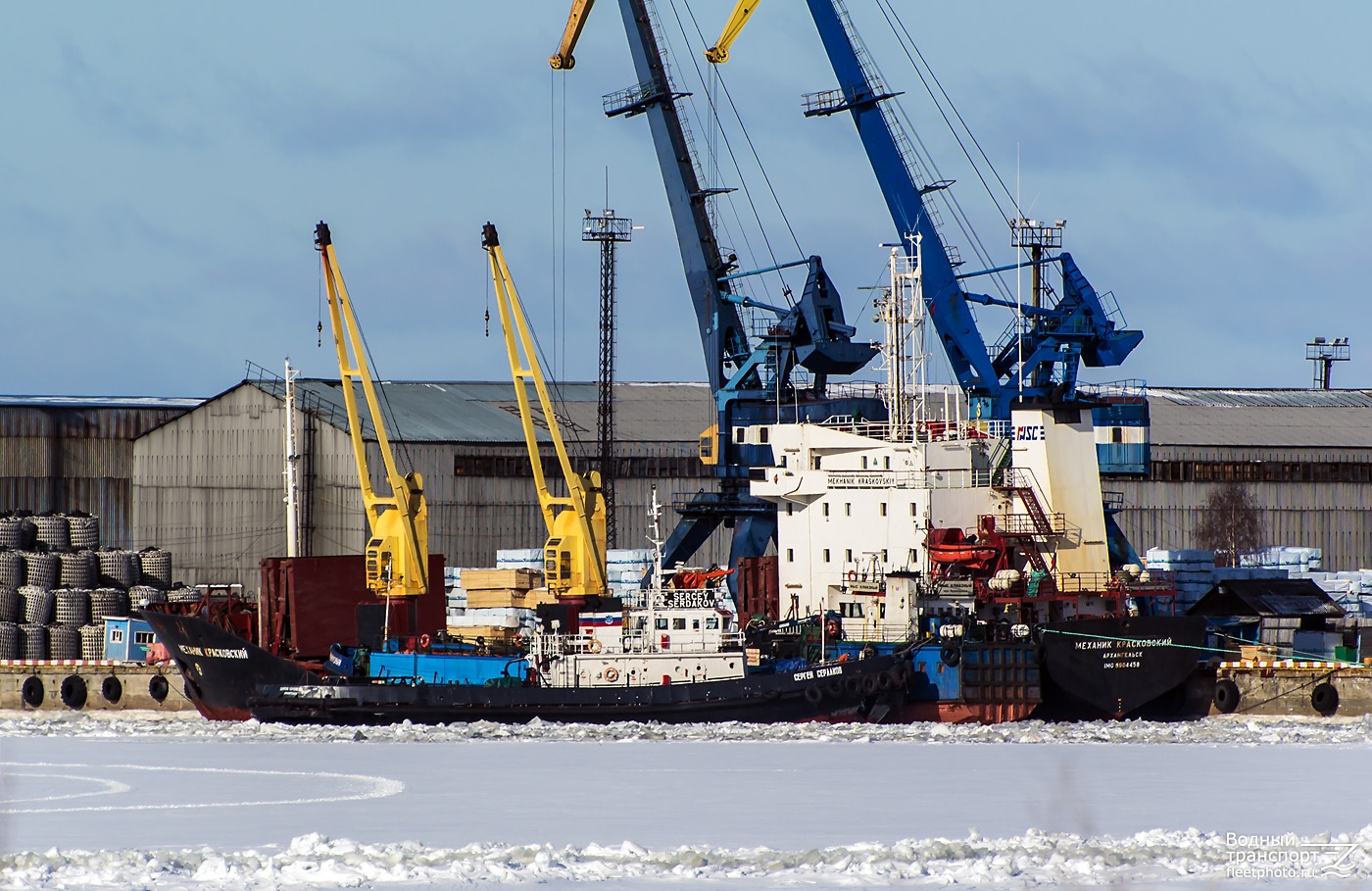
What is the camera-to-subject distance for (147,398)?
76.9 m

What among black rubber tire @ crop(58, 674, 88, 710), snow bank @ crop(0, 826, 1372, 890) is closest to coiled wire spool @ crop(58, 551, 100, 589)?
black rubber tire @ crop(58, 674, 88, 710)

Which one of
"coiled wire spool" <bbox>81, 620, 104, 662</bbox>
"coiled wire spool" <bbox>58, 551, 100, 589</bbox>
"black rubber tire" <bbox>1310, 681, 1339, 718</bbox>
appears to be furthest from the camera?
"coiled wire spool" <bbox>58, 551, 100, 589</bbox>

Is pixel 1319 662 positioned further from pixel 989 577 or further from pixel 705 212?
pixel 705 212

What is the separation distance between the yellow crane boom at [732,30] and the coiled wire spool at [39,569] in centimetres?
2491

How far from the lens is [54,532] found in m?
58.1

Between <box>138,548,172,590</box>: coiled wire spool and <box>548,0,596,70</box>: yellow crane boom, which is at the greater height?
<box>548,0,596,70</box>: yellow crane boom

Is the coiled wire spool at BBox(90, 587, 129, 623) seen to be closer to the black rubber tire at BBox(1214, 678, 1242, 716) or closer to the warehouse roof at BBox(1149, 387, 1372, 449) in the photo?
the black rubber tire at BBox(1214, 678, 1242, 716)

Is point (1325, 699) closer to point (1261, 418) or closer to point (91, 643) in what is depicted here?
point (91, 643)

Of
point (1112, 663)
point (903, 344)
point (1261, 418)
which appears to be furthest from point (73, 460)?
point (1261, 418)

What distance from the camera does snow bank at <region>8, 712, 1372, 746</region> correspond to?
34.2m

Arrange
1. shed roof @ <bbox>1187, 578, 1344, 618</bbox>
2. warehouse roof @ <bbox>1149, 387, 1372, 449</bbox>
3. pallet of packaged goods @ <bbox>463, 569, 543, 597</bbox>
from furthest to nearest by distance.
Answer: warehouse roof @ <bbox>1149, 387, 1372, 449</bbox>, pallet of packaged goods @ <bbox>463, 569, 543, 597</bbox>, shed roof @ <bbox>1187, 578, 1344, 618</bbox>

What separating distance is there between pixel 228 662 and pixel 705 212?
22.7m

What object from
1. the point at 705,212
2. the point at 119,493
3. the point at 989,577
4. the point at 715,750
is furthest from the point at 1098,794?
the point at 119,493

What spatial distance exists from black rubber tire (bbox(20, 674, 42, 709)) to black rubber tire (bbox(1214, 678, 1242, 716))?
28300 millimetres
